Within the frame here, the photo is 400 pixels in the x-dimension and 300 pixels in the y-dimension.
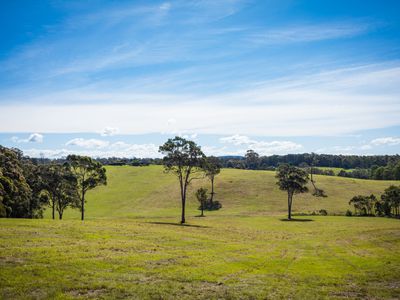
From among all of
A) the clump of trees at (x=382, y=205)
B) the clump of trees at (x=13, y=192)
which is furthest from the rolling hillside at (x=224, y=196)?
the clump of trees at (x=13, y=192)

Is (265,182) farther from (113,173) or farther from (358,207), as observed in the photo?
(113,173)

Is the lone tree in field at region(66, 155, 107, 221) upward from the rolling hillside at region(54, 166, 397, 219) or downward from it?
upward

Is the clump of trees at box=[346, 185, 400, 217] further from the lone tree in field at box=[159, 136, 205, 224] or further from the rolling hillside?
the lone tree in field at box=[159, 136, 205, 224]

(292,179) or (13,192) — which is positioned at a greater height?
(292,179)

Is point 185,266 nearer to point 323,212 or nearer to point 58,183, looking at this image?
point 58,183

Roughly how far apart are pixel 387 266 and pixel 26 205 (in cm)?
6224

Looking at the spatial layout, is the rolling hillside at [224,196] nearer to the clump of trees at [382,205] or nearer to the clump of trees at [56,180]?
the clump of trees at [382,205]

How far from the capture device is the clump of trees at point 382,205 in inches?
3932

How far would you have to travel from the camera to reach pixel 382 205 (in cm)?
10231

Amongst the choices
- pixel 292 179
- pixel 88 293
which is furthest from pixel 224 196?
pixel 88 293

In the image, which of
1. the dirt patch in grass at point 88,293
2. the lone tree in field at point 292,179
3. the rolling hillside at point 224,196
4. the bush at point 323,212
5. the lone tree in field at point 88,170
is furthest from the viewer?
the rolling hillside at point 224,196

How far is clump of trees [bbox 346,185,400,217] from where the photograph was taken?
328 ft

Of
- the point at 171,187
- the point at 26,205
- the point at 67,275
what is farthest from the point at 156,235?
the point at 171,187

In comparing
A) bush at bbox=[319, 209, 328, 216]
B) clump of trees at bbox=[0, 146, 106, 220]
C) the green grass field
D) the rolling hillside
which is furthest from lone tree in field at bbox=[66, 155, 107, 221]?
bush at bbox=[319, 209, 328, 216]
